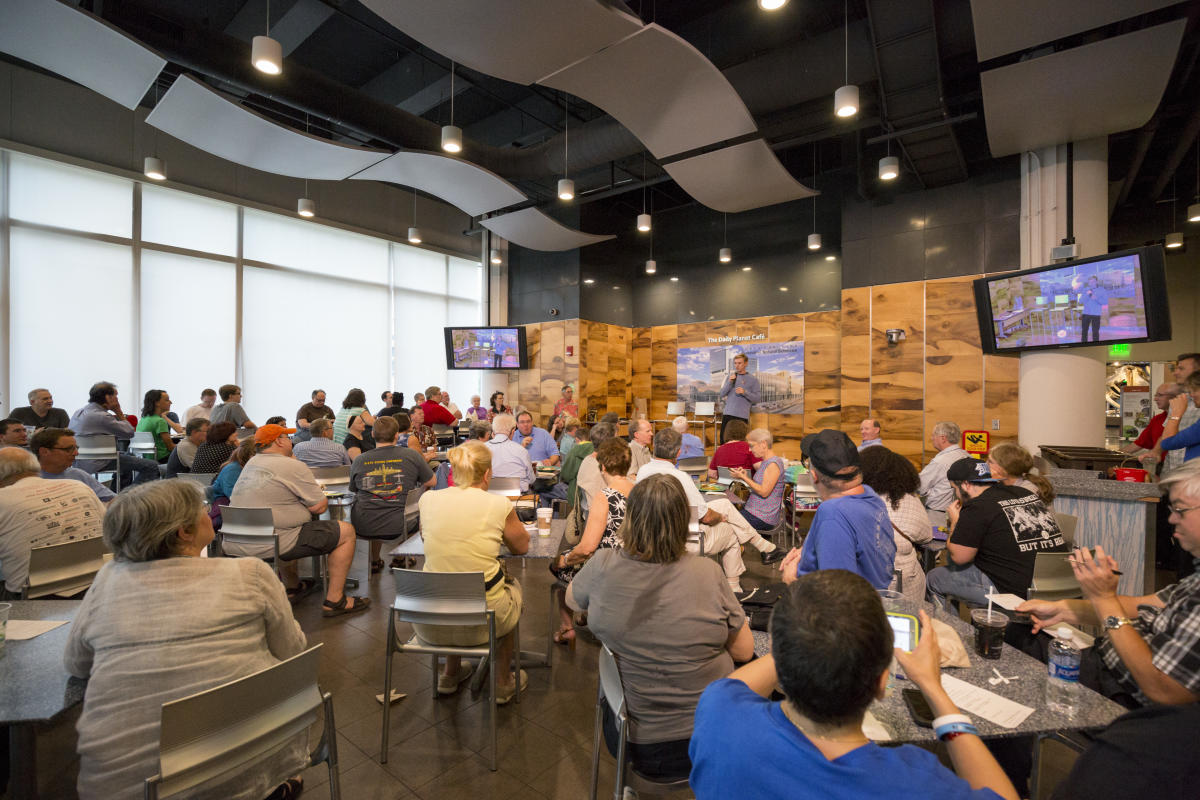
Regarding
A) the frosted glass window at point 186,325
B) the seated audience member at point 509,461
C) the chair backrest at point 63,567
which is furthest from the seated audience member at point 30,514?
the frosted glass window at point 186,325

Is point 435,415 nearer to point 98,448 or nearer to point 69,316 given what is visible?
point 98,448

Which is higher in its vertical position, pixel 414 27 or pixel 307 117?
pixel 307 117

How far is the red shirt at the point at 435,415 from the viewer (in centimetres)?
757

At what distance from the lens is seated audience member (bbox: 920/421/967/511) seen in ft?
13.8

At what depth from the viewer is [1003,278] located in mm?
6203

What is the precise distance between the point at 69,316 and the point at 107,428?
3.10 metres

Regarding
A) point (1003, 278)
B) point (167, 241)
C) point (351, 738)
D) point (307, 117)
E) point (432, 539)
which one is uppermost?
point (307, 117)

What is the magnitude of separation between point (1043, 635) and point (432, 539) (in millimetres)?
2640

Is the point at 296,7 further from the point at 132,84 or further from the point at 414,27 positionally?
the point at 414,27

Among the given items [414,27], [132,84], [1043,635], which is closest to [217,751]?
[1043,635]

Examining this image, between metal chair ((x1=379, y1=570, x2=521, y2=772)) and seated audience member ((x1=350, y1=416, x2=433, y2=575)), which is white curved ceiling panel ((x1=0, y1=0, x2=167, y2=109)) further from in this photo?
metal chair ((x1=379, y1=570, x2=521, y2=772))

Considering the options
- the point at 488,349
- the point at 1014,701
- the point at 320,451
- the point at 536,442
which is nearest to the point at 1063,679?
the point at 1014,701

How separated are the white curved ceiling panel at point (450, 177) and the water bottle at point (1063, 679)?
293 inches

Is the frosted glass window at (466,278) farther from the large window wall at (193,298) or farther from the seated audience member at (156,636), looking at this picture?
the seated audience member at (156,636)
